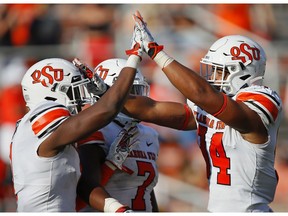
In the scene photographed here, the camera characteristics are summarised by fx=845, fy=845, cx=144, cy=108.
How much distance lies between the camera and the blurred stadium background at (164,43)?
8.87 metres

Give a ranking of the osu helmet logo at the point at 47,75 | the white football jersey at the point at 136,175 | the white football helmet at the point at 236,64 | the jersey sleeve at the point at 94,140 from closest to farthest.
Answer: the osu helmet logo at the point at 47,75 < the white football helmet at the point at 236,64 < the jersey sleeve at the point at 94,140 < the white football jersey at the point at 136,175

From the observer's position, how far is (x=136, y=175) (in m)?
5.50

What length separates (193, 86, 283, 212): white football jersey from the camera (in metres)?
4.88

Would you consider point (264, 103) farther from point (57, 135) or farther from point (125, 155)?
point (57, 135)

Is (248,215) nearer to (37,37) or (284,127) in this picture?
(284,127)

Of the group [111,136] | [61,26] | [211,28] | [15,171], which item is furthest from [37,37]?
[15,171]

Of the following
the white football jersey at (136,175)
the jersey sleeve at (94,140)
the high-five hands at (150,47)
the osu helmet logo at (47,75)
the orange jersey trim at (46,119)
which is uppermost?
the high-five hands at (150,47)

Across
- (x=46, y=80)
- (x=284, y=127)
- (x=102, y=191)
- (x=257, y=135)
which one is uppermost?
(x=46, y=80)

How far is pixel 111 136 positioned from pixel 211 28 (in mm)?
4643

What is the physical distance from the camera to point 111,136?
542 cm

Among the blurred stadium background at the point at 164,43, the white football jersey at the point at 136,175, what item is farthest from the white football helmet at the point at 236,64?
the blurred stadium background at the point at 164,43

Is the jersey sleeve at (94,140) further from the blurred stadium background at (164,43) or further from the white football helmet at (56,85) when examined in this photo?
the blurred stadium background at (164,43)

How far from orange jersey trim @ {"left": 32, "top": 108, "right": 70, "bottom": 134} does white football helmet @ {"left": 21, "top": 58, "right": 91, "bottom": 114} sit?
0.37 meters

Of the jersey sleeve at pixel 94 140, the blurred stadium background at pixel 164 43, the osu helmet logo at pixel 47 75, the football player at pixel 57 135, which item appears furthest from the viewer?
the blurred stadium background at pixel 164 43
